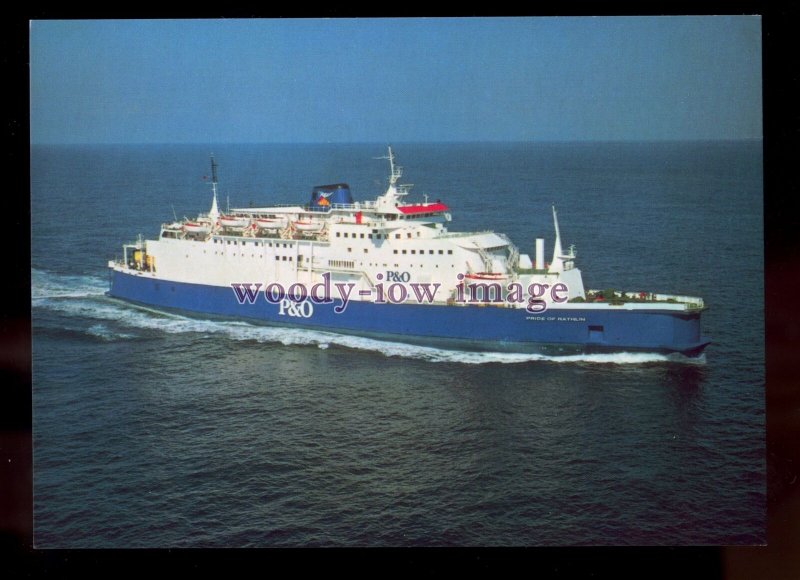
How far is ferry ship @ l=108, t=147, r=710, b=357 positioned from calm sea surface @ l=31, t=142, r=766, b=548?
575 millimetres

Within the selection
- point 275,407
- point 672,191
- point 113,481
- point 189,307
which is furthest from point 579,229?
point 113,481

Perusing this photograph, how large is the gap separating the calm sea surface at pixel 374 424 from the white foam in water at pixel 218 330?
0.28 feet

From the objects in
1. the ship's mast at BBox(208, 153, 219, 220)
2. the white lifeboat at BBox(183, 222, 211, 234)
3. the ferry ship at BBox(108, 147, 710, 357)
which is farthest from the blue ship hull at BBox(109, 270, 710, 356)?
the ship's mast at BBox(208, 153, 219, 220)

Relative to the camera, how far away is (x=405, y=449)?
65.7ft

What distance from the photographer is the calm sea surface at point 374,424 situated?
60.0 feet

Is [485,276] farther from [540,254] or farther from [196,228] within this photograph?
[196,228]

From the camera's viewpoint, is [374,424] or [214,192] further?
[214,192]

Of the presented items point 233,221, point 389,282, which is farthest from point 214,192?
point 389,282

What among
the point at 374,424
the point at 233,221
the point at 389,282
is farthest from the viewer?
the point at 233,221

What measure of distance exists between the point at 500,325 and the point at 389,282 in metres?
3.60

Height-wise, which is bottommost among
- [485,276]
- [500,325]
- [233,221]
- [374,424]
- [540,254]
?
[374,424]

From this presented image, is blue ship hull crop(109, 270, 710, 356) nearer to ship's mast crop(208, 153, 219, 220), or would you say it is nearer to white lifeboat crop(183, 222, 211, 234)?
white lifeboat crop(183, 222, 211, 234)

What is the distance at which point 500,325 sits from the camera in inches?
993
